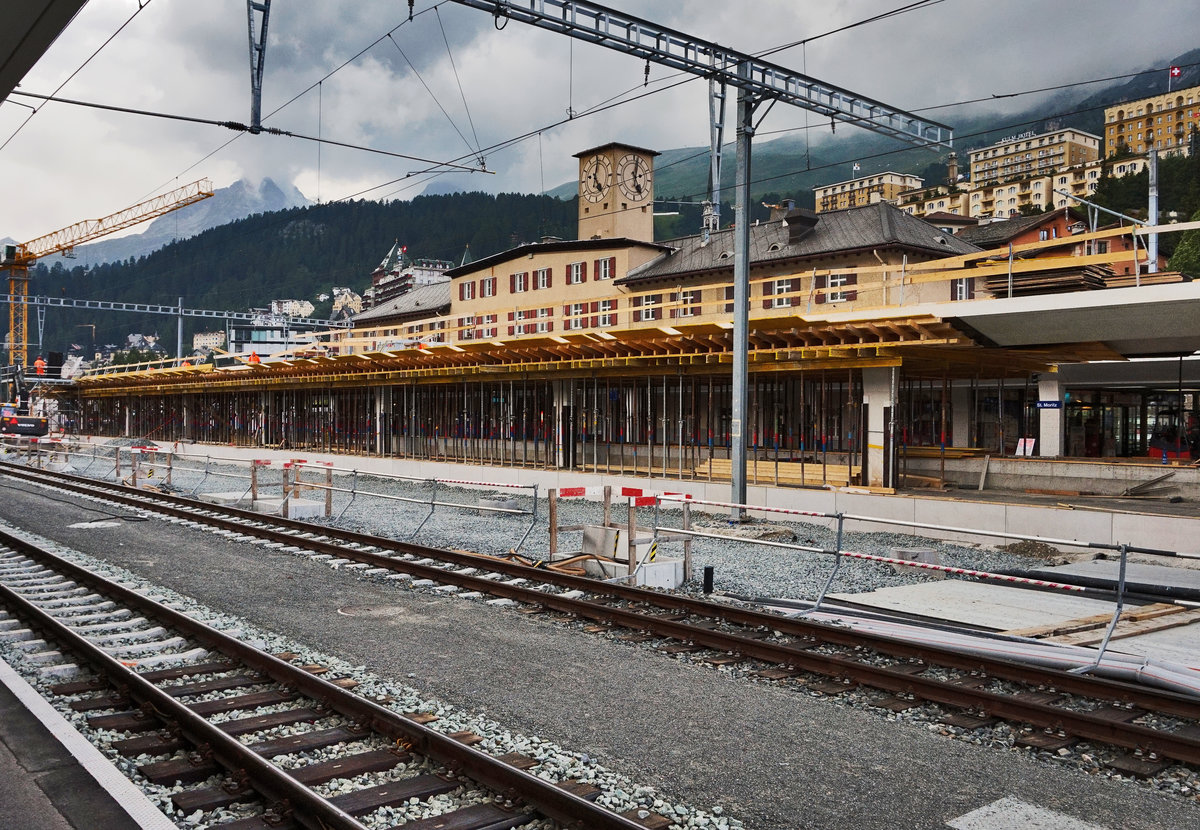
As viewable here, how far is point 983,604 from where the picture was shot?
38.5ft

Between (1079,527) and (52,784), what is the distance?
16.8 m

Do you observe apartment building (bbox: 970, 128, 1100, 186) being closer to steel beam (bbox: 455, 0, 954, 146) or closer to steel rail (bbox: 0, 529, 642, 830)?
steel beam (bbox: 455, 0, 954, 146)

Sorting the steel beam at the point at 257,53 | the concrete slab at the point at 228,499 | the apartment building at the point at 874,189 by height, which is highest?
the apartment building at the point at 874,189

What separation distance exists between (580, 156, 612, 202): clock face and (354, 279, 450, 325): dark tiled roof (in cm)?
1174

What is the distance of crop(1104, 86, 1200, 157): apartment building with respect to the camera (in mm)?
138250

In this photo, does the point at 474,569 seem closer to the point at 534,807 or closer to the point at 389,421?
the point at 534,807

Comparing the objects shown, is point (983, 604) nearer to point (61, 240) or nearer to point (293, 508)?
point (293, 508)

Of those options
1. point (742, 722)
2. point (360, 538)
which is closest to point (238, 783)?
point (742, 722)

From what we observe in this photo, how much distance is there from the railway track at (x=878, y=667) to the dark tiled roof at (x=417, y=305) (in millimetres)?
53156

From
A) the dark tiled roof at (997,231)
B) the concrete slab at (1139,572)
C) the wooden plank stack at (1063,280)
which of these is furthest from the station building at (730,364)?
the dark tiled roof at (997,231)

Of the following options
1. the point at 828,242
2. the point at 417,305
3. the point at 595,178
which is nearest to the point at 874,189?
the point at 595,178

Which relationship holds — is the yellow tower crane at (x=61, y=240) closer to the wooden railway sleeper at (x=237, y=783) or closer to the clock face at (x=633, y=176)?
the clock face at (x=633, y=176)

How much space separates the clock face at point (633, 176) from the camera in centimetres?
6003

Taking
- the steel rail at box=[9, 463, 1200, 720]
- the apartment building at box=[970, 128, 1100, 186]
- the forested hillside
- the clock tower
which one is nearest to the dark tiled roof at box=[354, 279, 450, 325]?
the clock tower
